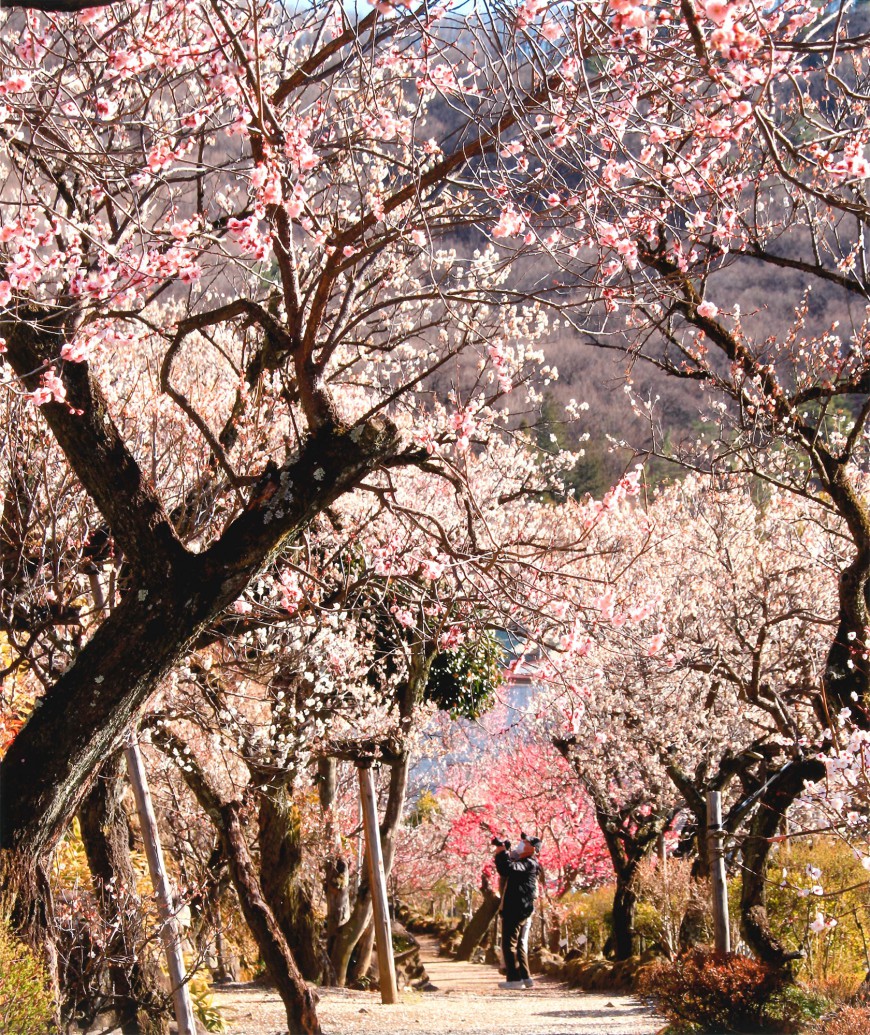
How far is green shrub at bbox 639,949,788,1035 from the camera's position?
5867 millimetres

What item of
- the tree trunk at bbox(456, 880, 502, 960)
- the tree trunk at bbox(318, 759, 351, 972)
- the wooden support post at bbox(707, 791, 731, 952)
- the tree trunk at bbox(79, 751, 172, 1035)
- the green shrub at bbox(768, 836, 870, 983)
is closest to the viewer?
the tree trunk at bbox(79, 751, 172, 1035)

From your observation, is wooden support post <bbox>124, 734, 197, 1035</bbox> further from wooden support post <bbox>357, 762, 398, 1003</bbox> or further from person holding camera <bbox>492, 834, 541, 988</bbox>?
person holding camera <bbox>492, 834, 541, 988</bbox>

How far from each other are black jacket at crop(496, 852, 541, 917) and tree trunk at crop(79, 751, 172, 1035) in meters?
4.79

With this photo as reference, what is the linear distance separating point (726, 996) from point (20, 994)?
4.43 m

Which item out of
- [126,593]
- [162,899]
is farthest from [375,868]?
[126,593]

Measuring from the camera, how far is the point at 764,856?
707 centimetres

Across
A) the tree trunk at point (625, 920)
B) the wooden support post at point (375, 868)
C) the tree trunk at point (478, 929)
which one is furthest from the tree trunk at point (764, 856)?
the tree trunk at point (478, 929)

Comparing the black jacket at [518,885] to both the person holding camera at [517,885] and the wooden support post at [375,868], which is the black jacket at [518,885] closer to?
the person holding camera at [517,885]

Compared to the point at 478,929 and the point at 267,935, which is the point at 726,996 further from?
the point at 478,929

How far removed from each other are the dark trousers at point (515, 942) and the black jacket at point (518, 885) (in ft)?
0.39

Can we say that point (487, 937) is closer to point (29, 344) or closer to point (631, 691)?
point (631, 691)

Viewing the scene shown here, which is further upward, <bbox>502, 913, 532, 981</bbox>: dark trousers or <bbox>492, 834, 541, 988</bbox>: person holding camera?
<bbox>492, 834, 541, 988</bbox>: person holding camera

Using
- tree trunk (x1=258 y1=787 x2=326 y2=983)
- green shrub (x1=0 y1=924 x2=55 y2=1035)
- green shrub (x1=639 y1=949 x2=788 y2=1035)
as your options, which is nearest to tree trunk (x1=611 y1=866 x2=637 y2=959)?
tree trunk (x1=258 y1=787 x2=326 y2=983)

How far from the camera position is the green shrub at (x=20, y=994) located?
115 inches
